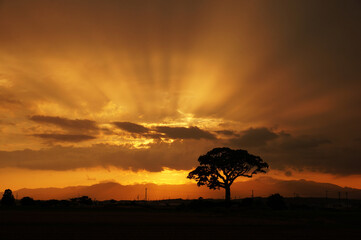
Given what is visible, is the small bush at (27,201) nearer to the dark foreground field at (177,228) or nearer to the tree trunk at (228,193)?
the tree trunk at (228,193)

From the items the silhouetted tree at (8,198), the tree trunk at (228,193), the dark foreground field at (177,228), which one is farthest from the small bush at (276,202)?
the silhouetted tree at (8,198)

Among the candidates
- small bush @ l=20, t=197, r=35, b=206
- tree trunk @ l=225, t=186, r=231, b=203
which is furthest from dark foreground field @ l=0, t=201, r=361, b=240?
small bush @ l=20, t=197, r=35, b=206

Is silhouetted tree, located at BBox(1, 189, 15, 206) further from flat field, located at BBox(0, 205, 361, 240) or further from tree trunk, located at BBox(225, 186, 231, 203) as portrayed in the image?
flat field, located at BBox(0, 205, 361, 240)

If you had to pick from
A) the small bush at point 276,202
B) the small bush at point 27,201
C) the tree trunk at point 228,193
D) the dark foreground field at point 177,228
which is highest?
the tree trunk at point 228,193

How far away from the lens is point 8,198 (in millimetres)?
101688

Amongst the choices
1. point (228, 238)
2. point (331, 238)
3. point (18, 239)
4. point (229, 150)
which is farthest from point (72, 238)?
point (229, 150)

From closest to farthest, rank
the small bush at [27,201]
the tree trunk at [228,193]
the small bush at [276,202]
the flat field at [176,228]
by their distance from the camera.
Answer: the flat field at [176,228] < the small bush at [276,202] < the tree trunk at [228,193] < the small bush at [27,201]

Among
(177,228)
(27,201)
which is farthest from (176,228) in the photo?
(27,201)

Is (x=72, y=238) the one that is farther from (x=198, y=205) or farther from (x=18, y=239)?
(x=198, y=205)

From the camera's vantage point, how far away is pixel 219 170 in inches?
3022

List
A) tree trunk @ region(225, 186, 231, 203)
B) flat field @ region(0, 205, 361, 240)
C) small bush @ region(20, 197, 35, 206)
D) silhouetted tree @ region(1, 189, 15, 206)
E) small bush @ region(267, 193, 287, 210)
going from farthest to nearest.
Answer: small bush @ region(20, 197, 35, 206) → silhouetted tree @ region(1, 189, 15, 206) → tree trunk @ region(225, 186, 231, 203) → small bush @ region(267, 193, 287, 210) → flat field @ region(0, 205, 361, 240)

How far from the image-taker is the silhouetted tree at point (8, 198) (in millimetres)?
100500

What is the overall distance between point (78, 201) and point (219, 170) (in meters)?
59.6

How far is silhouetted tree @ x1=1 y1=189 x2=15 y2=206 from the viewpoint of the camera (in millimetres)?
100500
